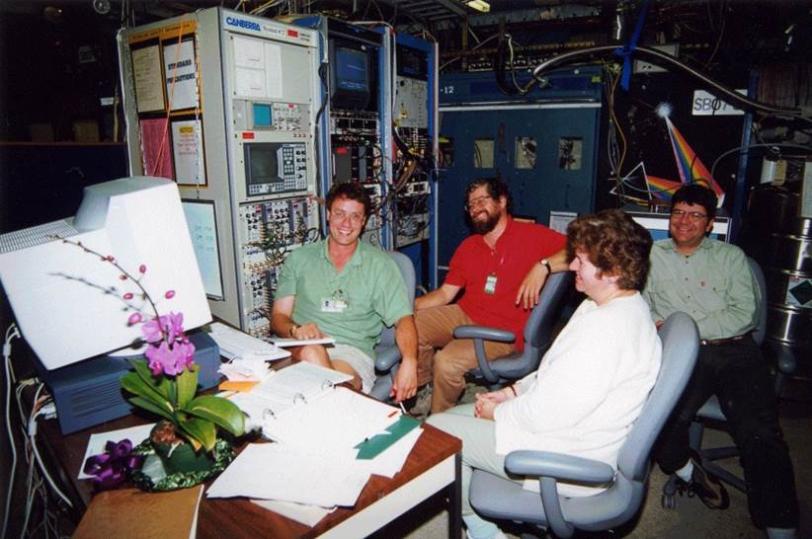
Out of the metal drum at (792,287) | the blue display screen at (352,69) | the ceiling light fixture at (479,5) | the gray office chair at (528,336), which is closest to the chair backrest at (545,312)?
the gray office chair at (528,336)

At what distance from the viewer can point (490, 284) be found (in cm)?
277

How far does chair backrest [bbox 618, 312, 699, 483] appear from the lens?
1.30 m

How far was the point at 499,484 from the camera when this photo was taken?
155 centimetres

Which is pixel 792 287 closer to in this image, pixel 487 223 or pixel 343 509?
pixel 487 223

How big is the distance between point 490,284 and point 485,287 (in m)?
0.04

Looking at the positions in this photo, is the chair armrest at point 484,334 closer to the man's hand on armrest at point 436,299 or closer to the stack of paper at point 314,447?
the man's hand on armrest at point 436,299

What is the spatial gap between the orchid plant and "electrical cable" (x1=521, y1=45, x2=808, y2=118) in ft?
11.7

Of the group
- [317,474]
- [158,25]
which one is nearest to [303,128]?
[158,25]

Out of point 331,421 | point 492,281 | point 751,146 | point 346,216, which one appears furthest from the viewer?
point 751,146

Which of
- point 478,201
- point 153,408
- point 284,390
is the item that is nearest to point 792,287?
point 478,201

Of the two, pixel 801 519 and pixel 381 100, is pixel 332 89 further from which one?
pixel 801 519

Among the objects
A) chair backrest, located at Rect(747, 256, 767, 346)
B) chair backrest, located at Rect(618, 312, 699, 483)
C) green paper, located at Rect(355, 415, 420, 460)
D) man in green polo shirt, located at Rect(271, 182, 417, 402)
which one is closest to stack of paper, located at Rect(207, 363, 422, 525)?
green paper, located at Rect(355, 415, 420, 460)

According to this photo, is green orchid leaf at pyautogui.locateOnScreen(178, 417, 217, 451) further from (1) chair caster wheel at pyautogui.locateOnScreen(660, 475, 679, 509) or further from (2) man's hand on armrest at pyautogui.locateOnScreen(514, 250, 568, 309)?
(1) chair caster wheel at pyautogui.locateOnScreen(660, 475, 679, 509)

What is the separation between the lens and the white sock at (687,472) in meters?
2.27
